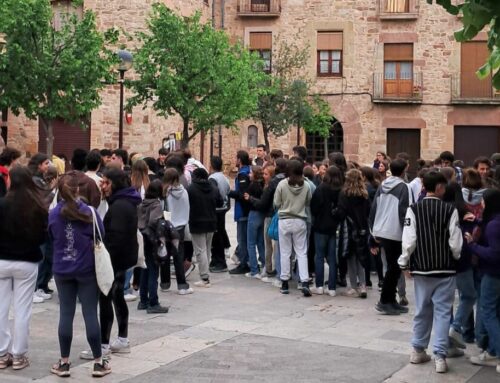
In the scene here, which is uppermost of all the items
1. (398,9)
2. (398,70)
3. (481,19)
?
(398,9)

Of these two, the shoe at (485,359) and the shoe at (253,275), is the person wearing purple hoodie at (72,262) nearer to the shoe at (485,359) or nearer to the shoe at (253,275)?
the shoe at (485,359)

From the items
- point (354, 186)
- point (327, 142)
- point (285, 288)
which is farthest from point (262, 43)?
point (354, 186)

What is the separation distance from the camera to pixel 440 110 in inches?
1243

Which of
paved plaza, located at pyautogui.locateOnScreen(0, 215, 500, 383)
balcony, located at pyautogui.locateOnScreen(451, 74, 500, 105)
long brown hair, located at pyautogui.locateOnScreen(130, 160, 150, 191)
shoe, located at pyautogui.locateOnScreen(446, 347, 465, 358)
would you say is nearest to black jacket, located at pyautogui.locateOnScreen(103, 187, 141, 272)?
paved plaza, located at pyautogui.locateOnScreen(0, 215, 500, 383)

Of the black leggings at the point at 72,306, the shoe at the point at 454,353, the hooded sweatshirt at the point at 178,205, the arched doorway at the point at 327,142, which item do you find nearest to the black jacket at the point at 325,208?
the hooded sweatshirt at the point at 178,205

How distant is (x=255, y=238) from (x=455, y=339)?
4852 millimetres

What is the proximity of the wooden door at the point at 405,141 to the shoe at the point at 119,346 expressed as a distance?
83.0ft

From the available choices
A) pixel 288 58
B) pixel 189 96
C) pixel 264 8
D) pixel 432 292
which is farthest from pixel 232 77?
pixel 432 292

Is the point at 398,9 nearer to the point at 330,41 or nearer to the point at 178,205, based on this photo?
the point at 330,41

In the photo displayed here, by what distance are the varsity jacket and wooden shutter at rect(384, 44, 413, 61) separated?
25.4m

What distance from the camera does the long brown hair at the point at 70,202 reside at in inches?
269

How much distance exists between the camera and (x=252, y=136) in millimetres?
32688

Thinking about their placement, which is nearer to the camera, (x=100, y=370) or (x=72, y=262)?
(x=72, y=262)

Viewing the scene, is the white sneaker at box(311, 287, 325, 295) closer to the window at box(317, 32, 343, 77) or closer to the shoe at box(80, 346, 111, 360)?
the shoe at box(80, 346, 111, 360)
